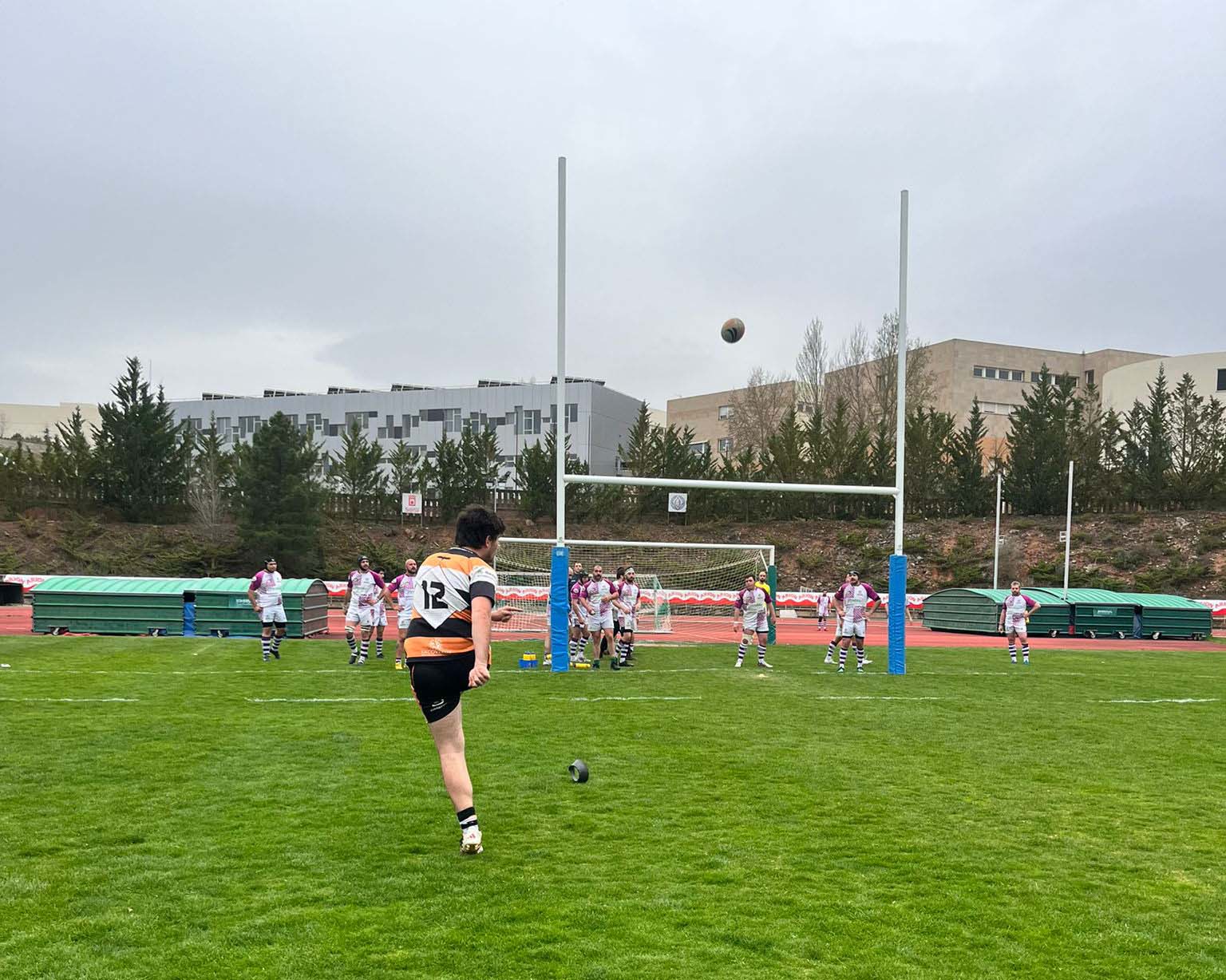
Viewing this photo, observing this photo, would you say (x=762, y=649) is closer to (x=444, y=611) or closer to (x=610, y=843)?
(x=610, y=843)

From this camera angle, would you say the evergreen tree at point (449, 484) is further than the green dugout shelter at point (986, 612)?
Yes

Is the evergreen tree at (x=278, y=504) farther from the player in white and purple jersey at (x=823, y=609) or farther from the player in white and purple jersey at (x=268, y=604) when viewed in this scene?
the player in white and purple jersey at (x=268, y=604)

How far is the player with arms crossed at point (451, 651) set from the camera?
6.15 meters

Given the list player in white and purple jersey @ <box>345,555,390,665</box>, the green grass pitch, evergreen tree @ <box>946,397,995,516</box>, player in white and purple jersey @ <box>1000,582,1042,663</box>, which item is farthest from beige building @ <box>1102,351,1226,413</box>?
the green grass pitch

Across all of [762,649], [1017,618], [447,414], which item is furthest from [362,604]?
[447,414]

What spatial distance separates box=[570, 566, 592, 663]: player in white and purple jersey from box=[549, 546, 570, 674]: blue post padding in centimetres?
105

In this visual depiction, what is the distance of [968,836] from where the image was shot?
6.82 meters

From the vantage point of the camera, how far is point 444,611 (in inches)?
246

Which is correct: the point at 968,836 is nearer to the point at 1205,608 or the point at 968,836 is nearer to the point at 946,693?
the point at 946,693

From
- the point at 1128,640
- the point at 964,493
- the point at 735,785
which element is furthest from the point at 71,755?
the point at 964,493

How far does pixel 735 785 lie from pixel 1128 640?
29.7 m

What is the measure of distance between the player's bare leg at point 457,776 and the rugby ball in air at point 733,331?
1569 cm

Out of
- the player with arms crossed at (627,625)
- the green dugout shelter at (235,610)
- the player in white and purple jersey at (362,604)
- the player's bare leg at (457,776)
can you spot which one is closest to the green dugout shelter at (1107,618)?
the player with arms crossed at (627,625)

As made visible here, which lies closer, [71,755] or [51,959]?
[51,959]
